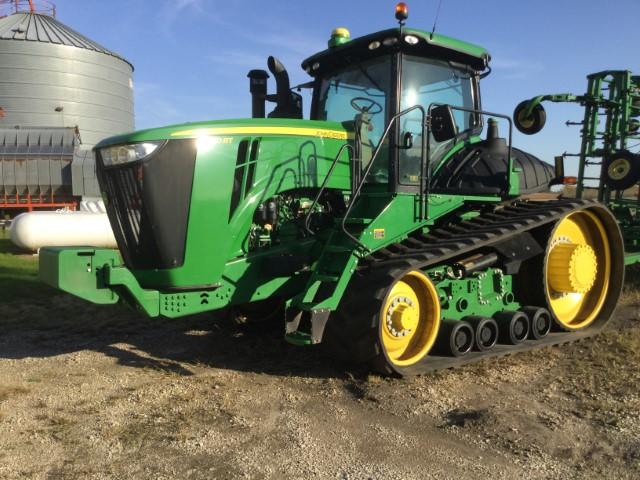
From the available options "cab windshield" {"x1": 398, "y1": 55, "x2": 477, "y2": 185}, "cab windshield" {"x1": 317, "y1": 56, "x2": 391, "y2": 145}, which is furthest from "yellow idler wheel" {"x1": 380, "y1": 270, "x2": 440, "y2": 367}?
"cab windshield" {"x1": 317, "y1": 56, "x2": 391, "y2": 145}

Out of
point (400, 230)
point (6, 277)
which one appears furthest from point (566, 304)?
point (6, 277)

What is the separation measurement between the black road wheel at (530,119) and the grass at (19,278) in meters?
7.42

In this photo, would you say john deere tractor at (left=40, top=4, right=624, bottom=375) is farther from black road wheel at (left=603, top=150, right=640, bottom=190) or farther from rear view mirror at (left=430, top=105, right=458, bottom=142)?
black road wheel at (left=603, top=150, right=640, bottom=190)

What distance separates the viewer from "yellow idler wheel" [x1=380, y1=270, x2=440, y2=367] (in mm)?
4711

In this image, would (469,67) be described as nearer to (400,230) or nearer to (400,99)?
(400,99)

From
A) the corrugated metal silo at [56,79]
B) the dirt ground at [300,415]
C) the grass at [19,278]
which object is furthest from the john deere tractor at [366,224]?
the corrugated metal silo at [56,79]

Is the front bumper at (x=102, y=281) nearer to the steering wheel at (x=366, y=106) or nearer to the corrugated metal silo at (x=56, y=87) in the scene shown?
the steering wheel at (x=366, y=106)

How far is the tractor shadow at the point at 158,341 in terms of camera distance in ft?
17.4

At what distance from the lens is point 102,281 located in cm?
443

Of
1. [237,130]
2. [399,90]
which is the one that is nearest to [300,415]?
[237,130]

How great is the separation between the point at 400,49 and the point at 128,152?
2.60 meters

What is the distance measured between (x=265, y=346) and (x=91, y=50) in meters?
34.1

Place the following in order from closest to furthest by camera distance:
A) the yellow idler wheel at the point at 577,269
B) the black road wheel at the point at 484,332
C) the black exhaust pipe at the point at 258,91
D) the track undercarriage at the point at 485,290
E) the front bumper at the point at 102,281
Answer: the front bumper at the point at 102,281 < the track undercarriage at the point at 485,290 < the black road wheel at the point at 484,332 < the yellow idler wheel at the point at 577,269 < the black exhaust pipe at the point at 258,91

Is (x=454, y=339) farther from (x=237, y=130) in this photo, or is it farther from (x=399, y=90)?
(x=237, y=130)
